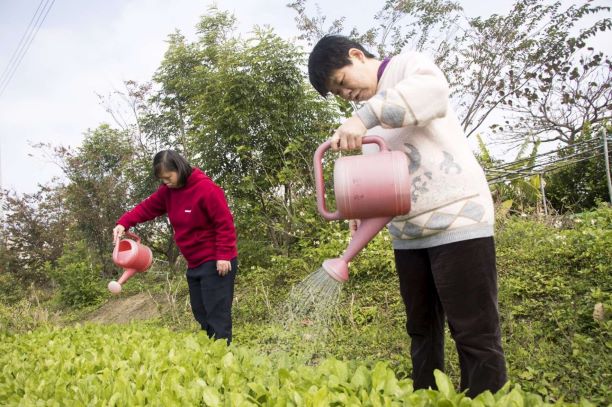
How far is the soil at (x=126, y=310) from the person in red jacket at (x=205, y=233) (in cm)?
332

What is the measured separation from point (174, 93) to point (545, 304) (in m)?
10.3

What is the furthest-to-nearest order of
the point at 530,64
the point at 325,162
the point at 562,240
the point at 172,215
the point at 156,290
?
the point at 530,64 → the point at 156,290 → the point at 325,162 → the point at 562,240 → the point at 172,215

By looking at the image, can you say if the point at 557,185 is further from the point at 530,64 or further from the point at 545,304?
the point at 545,304

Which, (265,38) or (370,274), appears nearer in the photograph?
(370,274)

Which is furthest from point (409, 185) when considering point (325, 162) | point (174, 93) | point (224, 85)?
point (174, 93)

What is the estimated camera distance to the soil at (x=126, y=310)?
672 cm

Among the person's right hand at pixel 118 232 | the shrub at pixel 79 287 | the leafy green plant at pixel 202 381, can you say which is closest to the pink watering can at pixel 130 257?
the person's right hand at pixel 118 232

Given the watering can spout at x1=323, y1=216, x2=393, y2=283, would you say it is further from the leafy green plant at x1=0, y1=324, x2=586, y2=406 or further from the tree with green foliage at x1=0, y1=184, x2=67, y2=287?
the tree with green foliage at x1=0, y1=184, x2=67, y2=287

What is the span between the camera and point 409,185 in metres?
1.55

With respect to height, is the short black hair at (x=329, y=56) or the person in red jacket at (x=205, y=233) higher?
the short black hair at (x=329, y=56)

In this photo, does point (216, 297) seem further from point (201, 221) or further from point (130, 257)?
point (130, 257)

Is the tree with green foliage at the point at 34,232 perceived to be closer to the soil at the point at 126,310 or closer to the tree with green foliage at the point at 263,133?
the soil at the point at 126,310

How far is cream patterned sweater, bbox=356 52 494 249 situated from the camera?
1521mm

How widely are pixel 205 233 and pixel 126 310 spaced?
4724 mm
